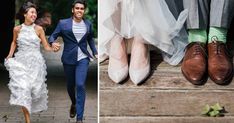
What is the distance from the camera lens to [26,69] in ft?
12.7

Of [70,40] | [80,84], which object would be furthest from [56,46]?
[80,84]

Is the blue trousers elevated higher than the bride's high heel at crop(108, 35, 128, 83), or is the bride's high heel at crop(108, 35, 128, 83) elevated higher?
the bride's high heel at crop(108, 35, 128, 83)

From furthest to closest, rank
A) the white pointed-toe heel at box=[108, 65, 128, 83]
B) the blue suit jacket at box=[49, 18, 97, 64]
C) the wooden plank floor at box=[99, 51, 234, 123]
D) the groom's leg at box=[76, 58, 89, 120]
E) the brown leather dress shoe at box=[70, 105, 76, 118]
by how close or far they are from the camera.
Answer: the brown leather dress shoe at box=[70, 105, 76, 118] → the groom's leg at box=[76, 58, 89, 120] → the blue suit jacket at box=[49, 18, 97, 64] → the white pointed-toe heel at box=[108, 65, 128, 83] → the wooden plank floor at box=[99, 51, 234, 123]

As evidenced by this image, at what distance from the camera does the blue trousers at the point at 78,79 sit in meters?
3.87

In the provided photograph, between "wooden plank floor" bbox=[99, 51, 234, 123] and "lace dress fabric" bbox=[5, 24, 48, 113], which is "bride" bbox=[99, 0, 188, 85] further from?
"lace dress fabric" bbox=[5, 24, 48, 113]

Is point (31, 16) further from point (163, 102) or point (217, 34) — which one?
point (217, 34)

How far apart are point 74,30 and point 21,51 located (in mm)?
390

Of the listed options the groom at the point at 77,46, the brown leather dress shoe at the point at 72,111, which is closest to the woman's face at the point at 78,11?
the groom at the point at 77,46

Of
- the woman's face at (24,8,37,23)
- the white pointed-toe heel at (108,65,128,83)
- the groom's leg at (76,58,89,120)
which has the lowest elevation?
the groom's leg at (76,58,89,120)

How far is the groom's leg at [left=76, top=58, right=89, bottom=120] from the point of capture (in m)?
3.87

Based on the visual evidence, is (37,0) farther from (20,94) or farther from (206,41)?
(206,41)

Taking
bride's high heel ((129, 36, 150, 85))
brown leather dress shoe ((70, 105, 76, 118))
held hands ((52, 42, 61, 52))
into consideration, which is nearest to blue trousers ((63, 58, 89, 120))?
brown leather dress shoe ((70, 105, 76, 118))

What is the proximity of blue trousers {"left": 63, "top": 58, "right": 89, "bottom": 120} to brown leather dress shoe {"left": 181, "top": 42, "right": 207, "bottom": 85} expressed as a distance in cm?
67

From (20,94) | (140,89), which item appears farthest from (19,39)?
(140,89)
